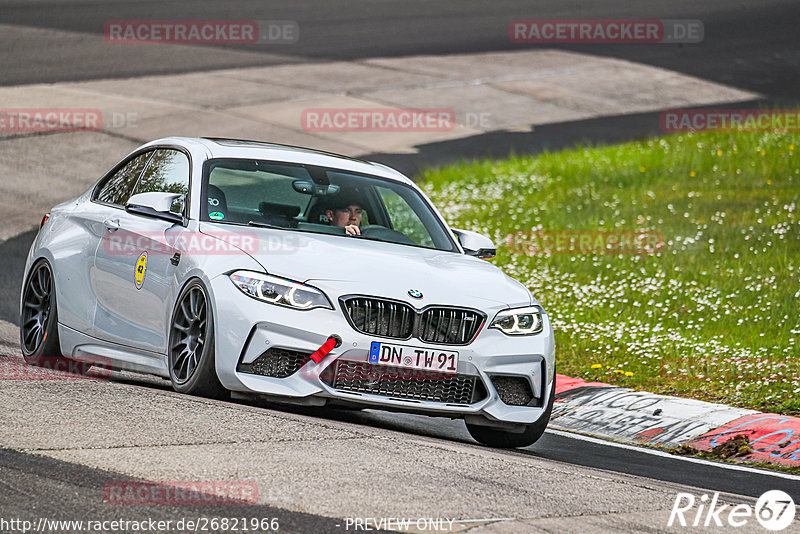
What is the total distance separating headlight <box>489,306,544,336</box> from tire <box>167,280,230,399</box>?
1.62 meters

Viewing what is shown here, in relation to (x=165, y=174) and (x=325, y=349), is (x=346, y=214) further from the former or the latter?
(x=325, y=349)

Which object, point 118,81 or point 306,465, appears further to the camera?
point 118,81

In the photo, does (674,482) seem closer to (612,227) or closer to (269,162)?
(269,162)

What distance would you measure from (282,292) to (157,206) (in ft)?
4.23

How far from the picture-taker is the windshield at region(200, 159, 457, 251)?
8422 millimetres

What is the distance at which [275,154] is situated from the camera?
8969mm

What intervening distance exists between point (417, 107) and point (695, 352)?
13.3 m

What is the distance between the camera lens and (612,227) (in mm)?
16469

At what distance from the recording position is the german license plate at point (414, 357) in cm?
730

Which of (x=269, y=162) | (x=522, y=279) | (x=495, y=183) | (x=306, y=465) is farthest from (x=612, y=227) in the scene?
(x=306, y=465)

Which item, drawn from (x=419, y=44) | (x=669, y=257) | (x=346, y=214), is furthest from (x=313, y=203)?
(x=419, y=44)

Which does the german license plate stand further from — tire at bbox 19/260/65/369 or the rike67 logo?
tire at bbox 19/260/65/369

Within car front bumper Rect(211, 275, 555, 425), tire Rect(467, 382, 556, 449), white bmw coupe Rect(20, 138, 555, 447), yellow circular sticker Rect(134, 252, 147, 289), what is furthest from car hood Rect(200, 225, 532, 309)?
tire Rect(467, 382, 556, 449)

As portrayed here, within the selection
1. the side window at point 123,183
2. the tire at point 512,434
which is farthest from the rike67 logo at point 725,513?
the side window at point 123,183
